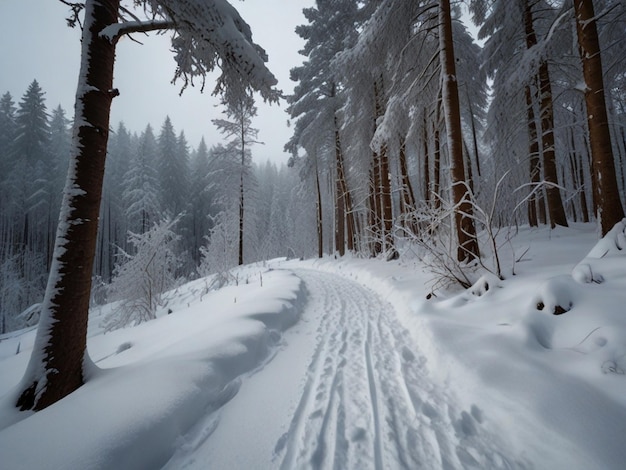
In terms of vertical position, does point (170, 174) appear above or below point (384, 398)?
above

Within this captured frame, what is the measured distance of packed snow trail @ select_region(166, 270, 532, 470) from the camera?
158cm

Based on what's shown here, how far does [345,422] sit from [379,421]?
0.86ft

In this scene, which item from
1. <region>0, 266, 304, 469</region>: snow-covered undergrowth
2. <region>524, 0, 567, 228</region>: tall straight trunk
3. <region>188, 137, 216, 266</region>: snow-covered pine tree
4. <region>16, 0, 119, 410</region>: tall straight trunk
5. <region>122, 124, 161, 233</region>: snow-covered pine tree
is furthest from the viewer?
<region>188, 137, 216, 266</region>: snow-covered pine tree

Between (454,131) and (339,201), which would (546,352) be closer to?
(454,131)

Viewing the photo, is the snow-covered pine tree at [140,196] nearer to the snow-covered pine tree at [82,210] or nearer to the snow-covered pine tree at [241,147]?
the snow-covered pine tree at [241,147]

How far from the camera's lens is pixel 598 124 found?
3945mm

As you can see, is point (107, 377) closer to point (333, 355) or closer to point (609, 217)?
point (333, 355)

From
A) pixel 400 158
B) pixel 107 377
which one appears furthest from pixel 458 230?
pixel 400 158

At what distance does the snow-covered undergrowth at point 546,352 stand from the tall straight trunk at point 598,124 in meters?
0.99

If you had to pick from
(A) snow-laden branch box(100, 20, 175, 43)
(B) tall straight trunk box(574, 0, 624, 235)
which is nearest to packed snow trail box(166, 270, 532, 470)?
(A) snow-laden branch box(100, 20, 175, 43)

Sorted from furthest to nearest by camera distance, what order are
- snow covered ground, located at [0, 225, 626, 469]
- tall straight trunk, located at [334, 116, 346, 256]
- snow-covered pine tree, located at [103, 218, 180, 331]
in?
tall straight trunk, located at [334, 116, 346, 256] < snow-covered pine tree, located at [103, 218, 180, 331] < snow covered ground, located at [0, 225, 626, 469]

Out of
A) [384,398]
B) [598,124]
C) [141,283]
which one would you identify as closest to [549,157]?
[598,124]

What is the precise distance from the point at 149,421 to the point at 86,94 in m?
3.04

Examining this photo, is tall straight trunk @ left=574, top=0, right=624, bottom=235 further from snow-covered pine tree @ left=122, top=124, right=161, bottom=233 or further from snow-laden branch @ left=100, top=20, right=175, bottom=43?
snow-covered pine tree @ left=122, top=124, right=161, bottom=233
